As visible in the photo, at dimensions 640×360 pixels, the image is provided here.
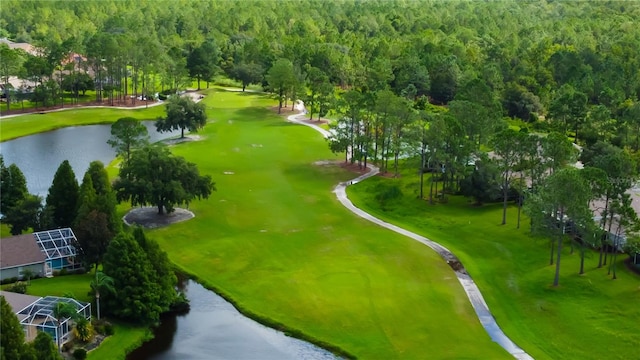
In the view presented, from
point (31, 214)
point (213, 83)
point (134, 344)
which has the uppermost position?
point (213, 83)

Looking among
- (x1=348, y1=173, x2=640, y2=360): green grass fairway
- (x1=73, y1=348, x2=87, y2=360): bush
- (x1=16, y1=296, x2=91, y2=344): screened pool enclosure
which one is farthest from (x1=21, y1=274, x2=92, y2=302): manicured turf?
(x1=348, y1=173, x2=640, y2=360): green grass fairway

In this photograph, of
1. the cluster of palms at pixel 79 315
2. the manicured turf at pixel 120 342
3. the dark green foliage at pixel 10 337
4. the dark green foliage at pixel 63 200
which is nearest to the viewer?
the dark green foliage at pixel 10 337

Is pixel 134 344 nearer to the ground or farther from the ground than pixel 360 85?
nearer to the ground

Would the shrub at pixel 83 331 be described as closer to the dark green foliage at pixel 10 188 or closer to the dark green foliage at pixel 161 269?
the dark green foliage at pixel 161 269

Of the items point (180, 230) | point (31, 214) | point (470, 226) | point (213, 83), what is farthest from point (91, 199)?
point (213, 83)

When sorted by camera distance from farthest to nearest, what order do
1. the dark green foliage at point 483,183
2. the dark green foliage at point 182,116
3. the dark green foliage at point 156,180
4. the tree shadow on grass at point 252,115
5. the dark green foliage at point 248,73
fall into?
the dark green foliage at point 248,73, the tree shadow on grass at point 252,115, the dark green foliage at point 182,116, the dark green foliage at point 483,183, the dark green foliage at point 156,180

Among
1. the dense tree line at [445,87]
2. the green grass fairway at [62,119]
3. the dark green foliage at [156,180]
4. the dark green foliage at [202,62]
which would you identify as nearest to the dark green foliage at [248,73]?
the dense tree line at [445,87]

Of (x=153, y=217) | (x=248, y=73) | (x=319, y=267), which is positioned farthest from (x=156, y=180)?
(x=248, y=73)

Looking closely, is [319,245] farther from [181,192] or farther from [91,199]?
[91,199]

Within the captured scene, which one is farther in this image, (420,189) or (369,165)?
(369,165)
